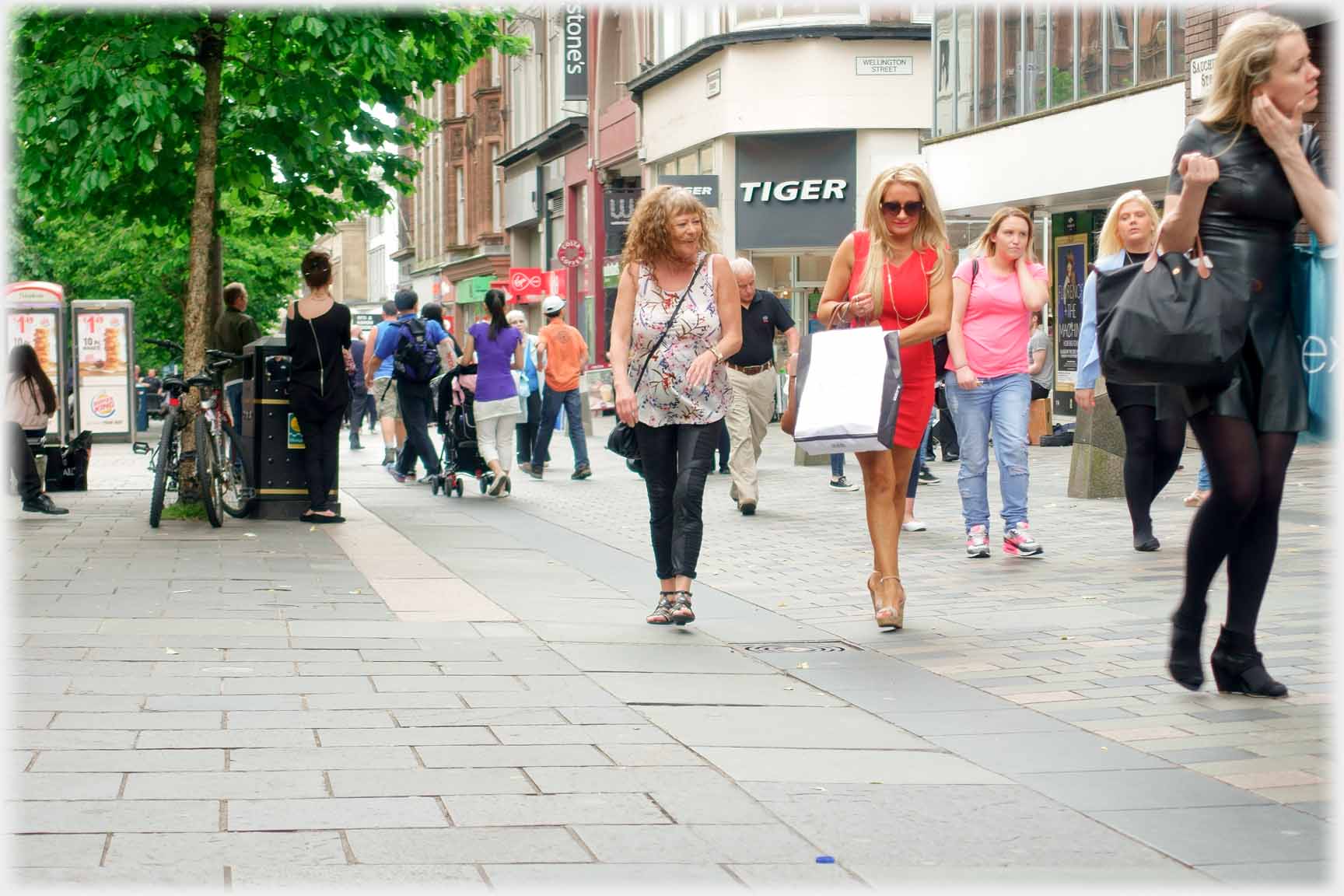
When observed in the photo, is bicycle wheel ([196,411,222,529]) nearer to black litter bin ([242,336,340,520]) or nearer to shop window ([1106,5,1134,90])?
black litter bin ([242,336,340,520])

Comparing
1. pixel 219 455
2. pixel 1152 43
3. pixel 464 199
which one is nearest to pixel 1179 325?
pixel 219 455

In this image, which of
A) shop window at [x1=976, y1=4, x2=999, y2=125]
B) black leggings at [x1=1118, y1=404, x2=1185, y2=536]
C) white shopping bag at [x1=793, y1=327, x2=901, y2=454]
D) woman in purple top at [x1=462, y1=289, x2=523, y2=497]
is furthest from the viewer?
shop window at [x1=976, y1=4, x2=999, y2=125]

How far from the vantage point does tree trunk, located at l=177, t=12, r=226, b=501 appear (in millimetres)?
12805

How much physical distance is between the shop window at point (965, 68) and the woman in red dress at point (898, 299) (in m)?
21.0

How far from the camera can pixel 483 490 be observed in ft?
50.8

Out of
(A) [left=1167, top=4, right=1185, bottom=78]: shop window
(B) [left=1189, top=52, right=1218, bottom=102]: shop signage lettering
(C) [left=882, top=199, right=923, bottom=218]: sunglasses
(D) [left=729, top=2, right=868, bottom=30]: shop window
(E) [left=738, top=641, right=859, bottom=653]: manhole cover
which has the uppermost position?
(D) [left=729, top=2, right=868, bottom=30]: shop window

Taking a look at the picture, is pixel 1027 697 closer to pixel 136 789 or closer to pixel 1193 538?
pixel 1193 538

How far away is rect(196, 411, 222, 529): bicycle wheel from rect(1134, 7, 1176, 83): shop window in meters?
13.9

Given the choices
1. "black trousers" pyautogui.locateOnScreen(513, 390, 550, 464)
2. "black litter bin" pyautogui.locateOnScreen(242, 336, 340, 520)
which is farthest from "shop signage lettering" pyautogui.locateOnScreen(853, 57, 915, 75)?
"black litter bin" pyautogui.locateOnScreen(242, 336, 340, 520)

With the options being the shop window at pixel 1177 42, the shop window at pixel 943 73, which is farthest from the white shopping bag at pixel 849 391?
the shop window at pixel 943 73

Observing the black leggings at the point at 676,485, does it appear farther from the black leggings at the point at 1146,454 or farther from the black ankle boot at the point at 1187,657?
the black leggings at the point at 1146,454

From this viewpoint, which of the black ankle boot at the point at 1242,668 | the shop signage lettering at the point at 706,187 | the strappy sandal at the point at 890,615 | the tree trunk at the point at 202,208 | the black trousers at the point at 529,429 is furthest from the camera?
the shop signage lettering at the point at 706,187

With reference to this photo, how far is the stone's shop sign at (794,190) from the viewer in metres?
32.5

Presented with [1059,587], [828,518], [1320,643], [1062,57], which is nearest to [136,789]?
[1320,643]
